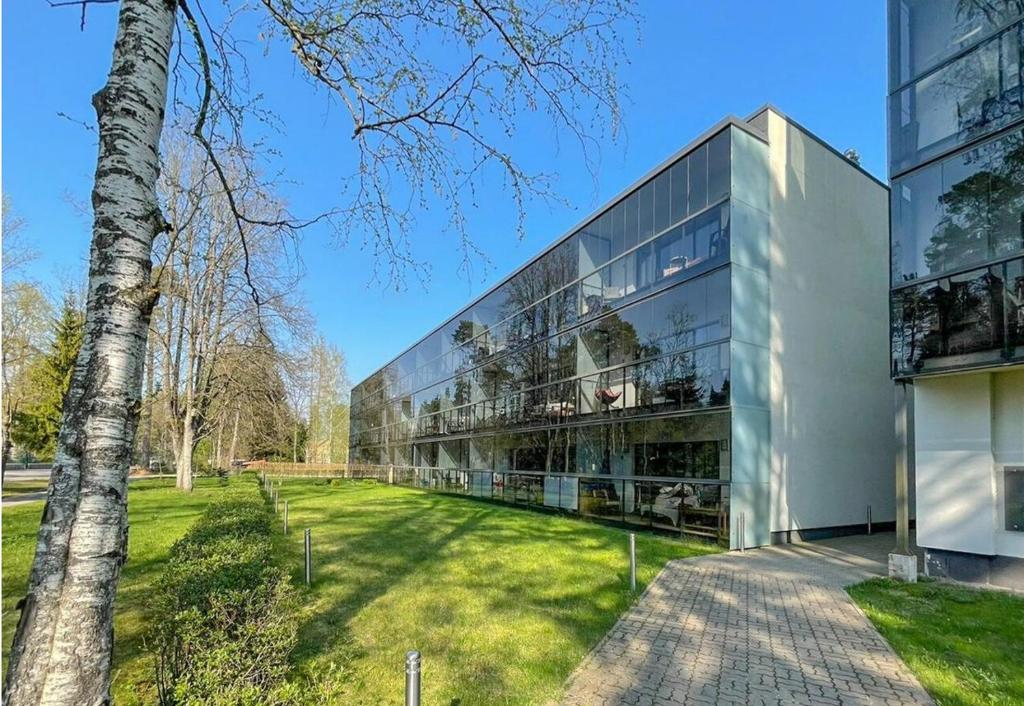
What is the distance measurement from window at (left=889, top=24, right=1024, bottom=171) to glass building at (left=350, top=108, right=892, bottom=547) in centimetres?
381

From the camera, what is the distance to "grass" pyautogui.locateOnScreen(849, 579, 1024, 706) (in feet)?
17.1

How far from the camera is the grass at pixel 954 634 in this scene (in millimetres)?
5221

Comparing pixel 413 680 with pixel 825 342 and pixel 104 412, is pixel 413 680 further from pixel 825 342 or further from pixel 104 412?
pixel 825 342

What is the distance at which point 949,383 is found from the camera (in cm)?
980

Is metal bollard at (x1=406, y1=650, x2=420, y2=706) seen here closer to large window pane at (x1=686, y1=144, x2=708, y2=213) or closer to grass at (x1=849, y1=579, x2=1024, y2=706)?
grass at (x1=849, y1=579, x2=1024, y2=706)

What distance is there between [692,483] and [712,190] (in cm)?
741

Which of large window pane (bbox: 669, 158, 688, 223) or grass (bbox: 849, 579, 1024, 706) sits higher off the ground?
large window pane (bbox: 669, 158, 688, 223)

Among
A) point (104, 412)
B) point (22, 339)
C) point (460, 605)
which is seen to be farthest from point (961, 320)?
point (22, 339)

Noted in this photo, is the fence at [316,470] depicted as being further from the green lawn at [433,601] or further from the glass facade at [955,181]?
the glass facade at [955,181]

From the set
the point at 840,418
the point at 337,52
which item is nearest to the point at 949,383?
the point at 840,418

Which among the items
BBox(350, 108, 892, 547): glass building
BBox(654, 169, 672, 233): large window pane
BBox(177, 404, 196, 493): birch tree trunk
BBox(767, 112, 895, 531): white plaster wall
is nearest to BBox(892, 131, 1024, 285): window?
BBox(350, 108, 892, 547): glass building

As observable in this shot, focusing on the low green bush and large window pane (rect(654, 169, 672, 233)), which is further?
large window pane (rect(654, 169, 672, 233))

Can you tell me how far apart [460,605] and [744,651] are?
364 centimetres

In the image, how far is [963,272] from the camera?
9164mm
